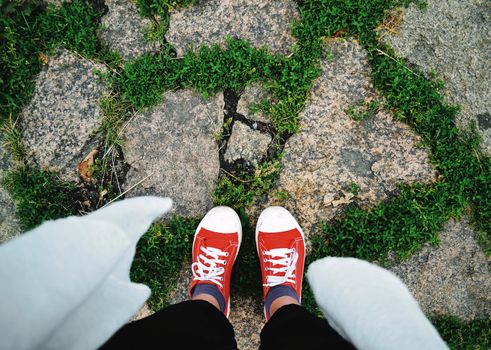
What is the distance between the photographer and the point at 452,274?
2.36 meters

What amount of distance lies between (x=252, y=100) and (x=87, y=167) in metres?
1.13

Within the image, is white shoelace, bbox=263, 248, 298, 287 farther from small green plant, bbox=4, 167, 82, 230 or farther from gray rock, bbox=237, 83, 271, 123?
small green plant, bbox=4, 167, 82, 230

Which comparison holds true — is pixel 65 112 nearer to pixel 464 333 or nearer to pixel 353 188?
pixel 353 188

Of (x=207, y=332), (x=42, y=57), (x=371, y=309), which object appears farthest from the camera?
(x=42, y=57)

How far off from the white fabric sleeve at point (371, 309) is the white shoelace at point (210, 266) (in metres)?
0.88

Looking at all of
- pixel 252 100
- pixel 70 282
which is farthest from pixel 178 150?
pixel 70 282

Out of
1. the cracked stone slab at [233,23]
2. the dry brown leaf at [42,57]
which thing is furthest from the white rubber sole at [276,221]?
the dry brown leaf at [42,57]

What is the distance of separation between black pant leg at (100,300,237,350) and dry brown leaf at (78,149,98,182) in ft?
3.57

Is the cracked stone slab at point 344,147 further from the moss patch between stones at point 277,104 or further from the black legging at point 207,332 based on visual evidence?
the black legging at point 207,332

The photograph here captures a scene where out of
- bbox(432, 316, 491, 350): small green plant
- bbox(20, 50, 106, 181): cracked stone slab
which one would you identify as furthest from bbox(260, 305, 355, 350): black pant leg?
bbox(20, 50, 106, 181): cracked stone slab

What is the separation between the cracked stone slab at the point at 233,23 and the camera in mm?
2361

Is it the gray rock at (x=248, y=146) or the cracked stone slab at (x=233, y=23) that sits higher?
the cracked stone slab at (x=233, y=23)

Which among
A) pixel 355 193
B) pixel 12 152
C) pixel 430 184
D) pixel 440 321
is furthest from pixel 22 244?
pixel 440 321

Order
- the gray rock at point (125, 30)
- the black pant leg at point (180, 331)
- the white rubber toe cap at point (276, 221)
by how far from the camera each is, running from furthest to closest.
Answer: the gray rock at point (125, 30), the white rubber toe cap at point (276, 221), the black pant leg at point (180, 331)
